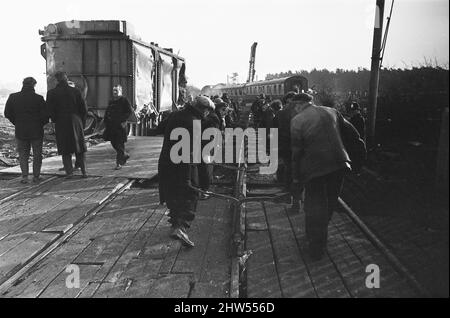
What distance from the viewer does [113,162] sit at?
32.4ft

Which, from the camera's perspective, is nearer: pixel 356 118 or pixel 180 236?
pixel 180 236

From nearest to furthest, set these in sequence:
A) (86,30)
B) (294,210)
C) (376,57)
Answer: (294,210), (376,57), (86,30)

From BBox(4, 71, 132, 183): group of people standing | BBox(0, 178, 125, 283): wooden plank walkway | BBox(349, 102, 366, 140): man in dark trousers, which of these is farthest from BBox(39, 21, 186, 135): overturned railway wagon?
BBox(349, 102, 366, 140): man in dark trousers

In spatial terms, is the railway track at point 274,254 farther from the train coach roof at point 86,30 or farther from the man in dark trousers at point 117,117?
the train coach roof at point 86,30

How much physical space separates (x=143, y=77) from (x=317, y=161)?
33.9ft

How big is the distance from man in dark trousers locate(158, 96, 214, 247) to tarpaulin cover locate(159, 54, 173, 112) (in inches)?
459

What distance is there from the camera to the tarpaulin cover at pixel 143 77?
13250mm

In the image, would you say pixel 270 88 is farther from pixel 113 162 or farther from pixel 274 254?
pixel 274 254

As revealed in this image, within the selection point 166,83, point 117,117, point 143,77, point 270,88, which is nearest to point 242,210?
point 117,117

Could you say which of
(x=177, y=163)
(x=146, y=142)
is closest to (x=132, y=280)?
(x=177, y=163)

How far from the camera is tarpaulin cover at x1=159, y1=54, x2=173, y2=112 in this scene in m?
16.5

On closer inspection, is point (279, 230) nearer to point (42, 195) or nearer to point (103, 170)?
point (42, 195)

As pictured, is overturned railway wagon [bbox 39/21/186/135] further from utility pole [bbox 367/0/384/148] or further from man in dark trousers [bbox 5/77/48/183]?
utility pole [bbox 367/0/384/148]

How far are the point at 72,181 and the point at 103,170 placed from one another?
1007 millimetres
